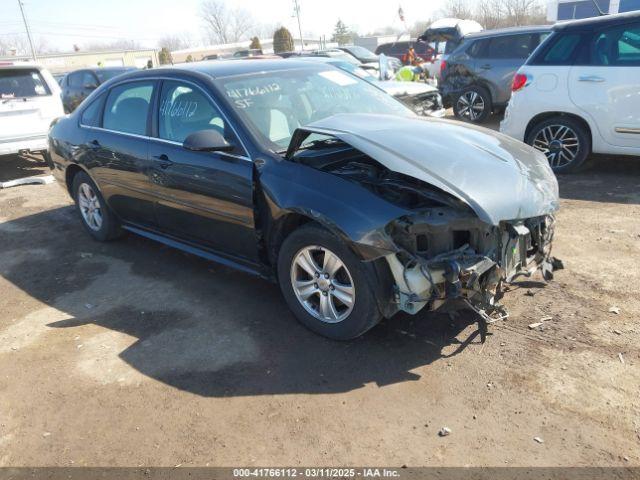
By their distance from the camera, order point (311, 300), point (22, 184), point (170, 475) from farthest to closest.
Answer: point (22, 184), point (311, 300), point (170, 475)

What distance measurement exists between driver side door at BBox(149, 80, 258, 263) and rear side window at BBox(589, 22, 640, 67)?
4644 millimetres

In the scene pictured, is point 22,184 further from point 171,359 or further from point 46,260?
point 171,359

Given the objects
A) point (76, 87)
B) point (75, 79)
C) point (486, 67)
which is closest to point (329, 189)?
point (486, 67)

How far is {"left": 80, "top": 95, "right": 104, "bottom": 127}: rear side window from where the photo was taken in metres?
5.21

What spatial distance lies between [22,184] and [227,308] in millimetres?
6278

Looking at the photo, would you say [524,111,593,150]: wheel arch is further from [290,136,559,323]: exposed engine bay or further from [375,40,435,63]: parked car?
[375,40,435,63]: parked car

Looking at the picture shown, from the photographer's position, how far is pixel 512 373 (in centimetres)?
303

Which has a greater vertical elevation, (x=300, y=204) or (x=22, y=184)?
(x=300, y=204)

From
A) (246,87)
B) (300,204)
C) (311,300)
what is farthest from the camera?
(246,87)

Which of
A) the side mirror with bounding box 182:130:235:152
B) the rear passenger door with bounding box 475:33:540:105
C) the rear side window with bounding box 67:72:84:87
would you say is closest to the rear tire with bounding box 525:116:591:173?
the rear passenger door with bounding box 475:33:540:105

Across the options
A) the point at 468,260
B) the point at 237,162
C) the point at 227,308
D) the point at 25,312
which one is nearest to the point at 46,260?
the point at 25,312

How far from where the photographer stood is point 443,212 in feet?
9.92

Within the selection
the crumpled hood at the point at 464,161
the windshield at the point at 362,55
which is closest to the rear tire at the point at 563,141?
the crumpled hood at the point at 464,161

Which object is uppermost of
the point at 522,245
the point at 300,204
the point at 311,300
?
the point at 300,204
